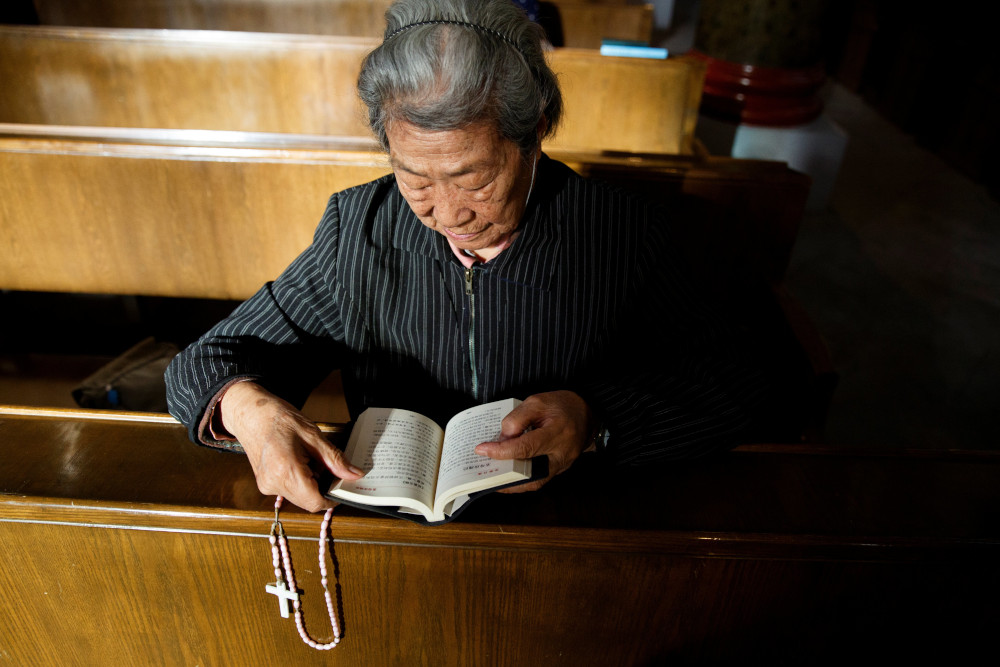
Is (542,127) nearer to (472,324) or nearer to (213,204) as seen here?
(472,324)

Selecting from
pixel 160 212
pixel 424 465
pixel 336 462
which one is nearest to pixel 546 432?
pixel 424 465

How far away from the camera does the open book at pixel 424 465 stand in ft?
3.07

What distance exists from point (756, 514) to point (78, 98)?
146 inches

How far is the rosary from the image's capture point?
987 mm

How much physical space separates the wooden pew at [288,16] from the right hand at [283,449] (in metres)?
3.88

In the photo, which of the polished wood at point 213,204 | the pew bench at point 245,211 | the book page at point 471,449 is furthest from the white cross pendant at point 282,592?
the polished wood at point 213,204

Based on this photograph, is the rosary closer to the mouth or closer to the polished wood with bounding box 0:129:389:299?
the mouth

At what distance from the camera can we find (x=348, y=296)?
1.29 metres

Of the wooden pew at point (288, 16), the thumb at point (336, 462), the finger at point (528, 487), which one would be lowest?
the finger at point (528, 487)

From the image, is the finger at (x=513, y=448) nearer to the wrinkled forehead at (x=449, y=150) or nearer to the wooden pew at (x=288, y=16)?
the wrinkled forehead at (x=449, y=150)

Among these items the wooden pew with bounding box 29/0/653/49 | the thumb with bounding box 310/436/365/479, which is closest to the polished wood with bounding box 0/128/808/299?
the thumb with bounding box 310/436/365/479

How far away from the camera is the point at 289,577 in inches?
40.3

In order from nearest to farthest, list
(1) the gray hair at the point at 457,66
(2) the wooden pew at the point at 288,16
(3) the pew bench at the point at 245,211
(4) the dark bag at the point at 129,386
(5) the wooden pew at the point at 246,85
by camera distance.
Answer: (1) the gray hair at the point at 457,66
(3) the pew bench at the point at 245,211
(4) the dark bag at the point at 129,386
(5) the wooden pew at the point at 246,85
(2) the wooden pew at the point at 288,16

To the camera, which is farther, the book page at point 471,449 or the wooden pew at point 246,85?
the wooden pew at point 246,85
